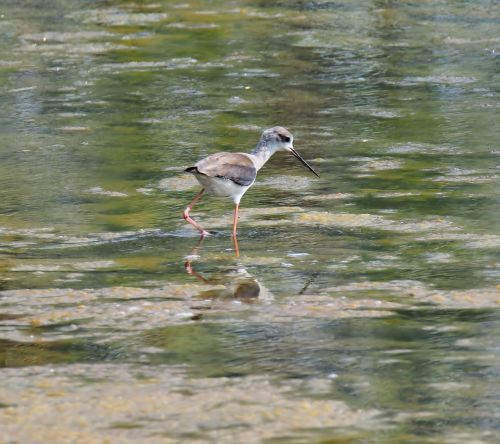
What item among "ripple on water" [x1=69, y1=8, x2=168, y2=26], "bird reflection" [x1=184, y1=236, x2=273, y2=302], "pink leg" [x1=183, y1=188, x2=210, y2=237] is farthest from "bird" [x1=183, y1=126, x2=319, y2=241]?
"ripple on water" [x1=69, y1=8, x2=168, y2=26]

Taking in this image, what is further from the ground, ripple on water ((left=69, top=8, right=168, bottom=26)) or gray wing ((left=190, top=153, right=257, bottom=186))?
gray wing ((left=190, top=153, right=257, bottom=186))

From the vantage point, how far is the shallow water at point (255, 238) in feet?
22.1

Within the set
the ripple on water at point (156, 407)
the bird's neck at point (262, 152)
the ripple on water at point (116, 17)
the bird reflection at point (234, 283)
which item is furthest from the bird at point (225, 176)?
the ripple on water at point (116, 17)

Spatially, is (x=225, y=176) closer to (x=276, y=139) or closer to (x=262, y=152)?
(x=262, y=152)

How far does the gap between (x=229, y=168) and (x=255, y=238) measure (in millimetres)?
575

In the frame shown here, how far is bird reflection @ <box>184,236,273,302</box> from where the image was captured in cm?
859

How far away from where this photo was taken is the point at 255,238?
10.0 m

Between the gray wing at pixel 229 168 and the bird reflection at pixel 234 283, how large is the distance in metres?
0.81

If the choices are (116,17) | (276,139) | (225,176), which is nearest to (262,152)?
(276,139)

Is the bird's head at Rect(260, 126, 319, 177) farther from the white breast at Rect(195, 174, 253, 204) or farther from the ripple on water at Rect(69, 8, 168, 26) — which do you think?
the ripple on water at Rect(69, 8, 168, 26)

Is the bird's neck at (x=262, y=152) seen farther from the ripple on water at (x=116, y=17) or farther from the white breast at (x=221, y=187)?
the ripple on water at (x=116, y=17)

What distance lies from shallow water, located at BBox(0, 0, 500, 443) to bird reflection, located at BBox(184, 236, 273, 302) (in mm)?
25

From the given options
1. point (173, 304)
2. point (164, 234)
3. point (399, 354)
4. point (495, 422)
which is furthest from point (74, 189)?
point (495, 422)

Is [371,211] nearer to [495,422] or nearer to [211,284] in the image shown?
[211,284]
